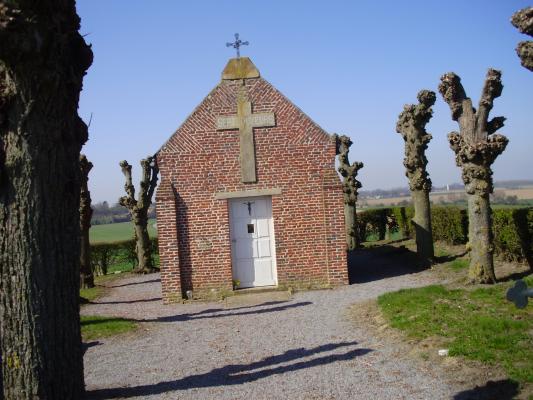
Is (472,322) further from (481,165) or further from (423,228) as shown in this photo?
(423,228)

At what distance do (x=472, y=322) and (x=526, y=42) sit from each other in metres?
4.65

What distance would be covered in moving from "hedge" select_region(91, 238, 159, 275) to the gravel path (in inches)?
486

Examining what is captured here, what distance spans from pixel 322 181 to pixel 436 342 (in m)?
6.62

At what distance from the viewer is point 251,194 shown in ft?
42.9

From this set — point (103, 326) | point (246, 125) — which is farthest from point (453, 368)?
point (246, 125)

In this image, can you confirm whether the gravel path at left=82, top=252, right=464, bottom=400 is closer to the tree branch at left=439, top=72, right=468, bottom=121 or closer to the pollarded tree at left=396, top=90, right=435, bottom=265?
the pollarded tree at left=396, top=90, right=435, bottom=265

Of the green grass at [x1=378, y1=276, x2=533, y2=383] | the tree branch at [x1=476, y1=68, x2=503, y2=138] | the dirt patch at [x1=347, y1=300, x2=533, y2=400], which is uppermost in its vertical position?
the tree branch at [x1=476, y1=68, x2=503, y2=138]

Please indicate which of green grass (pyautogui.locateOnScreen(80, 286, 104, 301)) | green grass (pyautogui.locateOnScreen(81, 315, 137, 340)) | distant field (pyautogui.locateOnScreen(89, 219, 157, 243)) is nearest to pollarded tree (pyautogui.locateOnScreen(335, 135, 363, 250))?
green grass (pyautogui.locateOnScreen(80, 286, 104, 301))

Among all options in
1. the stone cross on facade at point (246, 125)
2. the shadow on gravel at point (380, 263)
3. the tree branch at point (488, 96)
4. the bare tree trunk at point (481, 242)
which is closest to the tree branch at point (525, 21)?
the tree branch at point (488, 96)

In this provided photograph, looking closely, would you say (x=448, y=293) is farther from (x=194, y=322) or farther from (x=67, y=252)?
(x=67, y=252)

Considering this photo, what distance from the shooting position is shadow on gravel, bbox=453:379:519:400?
5294mm

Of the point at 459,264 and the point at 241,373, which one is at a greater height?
the point at 459,264

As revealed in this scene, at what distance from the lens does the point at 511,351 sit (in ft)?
20.6

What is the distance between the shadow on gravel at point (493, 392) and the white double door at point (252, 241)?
804 centimetres
